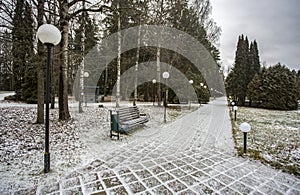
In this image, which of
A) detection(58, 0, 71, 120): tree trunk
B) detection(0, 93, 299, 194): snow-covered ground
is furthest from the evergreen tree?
detection(58, 0, 71, 120): tree trunk

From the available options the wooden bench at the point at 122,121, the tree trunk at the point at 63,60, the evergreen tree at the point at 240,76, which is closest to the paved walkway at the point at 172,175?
the wooden bench at the point at 122,121

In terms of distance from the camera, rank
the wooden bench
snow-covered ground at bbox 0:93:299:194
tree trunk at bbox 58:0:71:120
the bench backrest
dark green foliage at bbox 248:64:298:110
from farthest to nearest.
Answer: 1. dark green foliage at bbox 248:64:298:110
2. tree trunk at bbox 58:0:71:120
3. the bench backrest
4. the wooden bench
5. snow-covered ground at bbox 0:93:299:194

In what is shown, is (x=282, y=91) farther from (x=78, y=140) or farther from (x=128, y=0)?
(x=78, y=140)

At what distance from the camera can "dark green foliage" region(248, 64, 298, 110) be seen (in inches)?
782

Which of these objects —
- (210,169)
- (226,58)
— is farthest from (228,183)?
(226,58)

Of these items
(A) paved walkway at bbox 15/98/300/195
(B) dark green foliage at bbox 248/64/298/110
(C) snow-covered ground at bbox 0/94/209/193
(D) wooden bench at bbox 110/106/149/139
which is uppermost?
(B) dark green foliage at bbox 248/64/298/110

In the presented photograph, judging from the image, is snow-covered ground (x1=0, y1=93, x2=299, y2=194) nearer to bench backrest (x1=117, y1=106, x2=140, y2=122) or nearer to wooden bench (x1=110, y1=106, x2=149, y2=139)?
wooden bench (x1=110, y1=106, x2=149, y2=139)

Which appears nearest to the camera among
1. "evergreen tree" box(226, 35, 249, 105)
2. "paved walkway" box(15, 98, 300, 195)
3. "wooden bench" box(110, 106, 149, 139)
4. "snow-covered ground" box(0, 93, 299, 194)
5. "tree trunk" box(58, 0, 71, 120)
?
"paved walkway" box(15, 98, 300, 195)

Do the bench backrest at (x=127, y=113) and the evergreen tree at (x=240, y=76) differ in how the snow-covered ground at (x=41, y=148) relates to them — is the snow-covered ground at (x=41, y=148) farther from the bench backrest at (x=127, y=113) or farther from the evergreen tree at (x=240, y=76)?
the evergreen tree at (x=240, y=76)

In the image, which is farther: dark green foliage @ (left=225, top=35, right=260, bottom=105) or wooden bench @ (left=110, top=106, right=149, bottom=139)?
dark green foliage @ (left=225, top=35, right=260, bottom=105)

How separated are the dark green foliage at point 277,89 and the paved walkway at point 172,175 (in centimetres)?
1942

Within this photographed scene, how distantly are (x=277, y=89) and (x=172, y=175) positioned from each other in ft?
71.7

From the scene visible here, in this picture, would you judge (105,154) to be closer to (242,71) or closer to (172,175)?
(172,175)

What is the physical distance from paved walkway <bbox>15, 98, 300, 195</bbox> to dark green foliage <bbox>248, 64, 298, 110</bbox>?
63.7 feet
